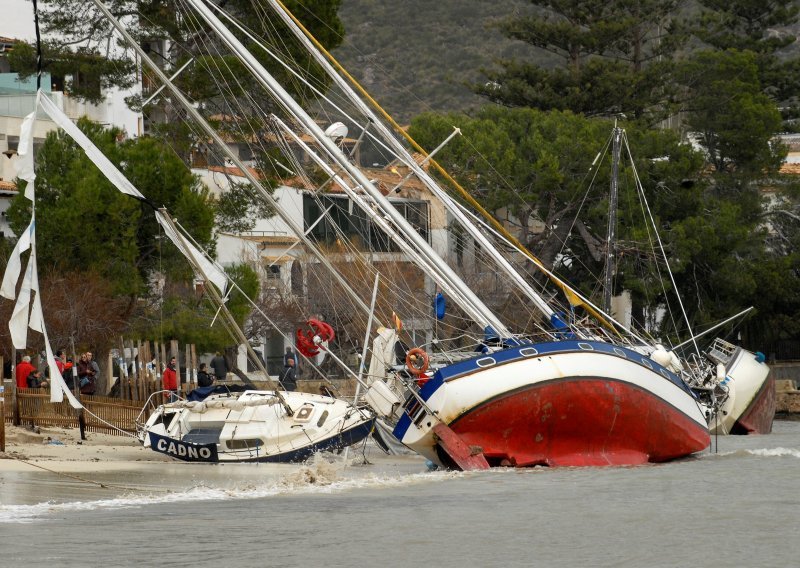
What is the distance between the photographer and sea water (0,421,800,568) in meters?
18.8

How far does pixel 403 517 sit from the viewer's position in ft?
73.6

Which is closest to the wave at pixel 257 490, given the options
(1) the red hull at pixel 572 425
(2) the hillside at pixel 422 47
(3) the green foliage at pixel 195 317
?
(1) the red hull at pixel 572 425

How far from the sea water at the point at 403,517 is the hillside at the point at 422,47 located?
9229 centimetres

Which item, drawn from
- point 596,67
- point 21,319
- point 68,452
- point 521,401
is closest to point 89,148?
point 21,319

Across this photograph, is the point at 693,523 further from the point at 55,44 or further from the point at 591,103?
the point at 591,103

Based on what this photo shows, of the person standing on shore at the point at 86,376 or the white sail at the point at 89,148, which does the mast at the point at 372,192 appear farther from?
the person standing on shore at the point at 86,376

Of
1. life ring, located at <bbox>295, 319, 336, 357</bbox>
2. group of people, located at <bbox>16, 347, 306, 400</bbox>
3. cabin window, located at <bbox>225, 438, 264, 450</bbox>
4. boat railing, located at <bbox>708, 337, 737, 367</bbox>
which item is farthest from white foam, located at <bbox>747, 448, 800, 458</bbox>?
group of people, located at <bbox>16, 347, 306, 400</bbox>

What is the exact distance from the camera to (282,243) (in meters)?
66.6

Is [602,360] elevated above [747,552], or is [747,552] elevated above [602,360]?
[602,360]

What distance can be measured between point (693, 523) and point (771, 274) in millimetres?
42588

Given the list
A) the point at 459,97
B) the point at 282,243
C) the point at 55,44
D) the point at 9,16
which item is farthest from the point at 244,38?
the point at 459,97

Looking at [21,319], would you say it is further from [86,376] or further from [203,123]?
[86,376]

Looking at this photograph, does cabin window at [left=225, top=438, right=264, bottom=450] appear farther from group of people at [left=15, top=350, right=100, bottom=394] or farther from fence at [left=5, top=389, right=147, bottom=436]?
group of people at [left=15, top=350, right=100, bottom=394]

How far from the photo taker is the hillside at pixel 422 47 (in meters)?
125
